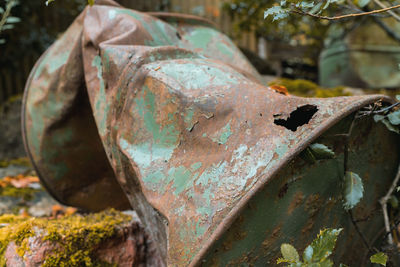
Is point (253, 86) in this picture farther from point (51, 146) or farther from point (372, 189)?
point (51, 146)

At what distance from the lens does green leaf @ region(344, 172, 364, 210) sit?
0.82 meters

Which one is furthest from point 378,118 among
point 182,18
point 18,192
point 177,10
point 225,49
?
point 177,10

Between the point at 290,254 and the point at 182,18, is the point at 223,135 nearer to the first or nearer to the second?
the point at 290,254

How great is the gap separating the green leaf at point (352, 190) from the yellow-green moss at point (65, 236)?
83 cm

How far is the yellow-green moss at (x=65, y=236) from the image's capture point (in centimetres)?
115

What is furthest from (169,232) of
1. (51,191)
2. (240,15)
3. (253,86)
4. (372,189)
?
(240,15)

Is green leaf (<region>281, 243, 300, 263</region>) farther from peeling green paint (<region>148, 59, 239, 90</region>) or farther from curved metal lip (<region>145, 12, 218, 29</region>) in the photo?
curved metal lip (<region>145, 12, 218, 29</region>)

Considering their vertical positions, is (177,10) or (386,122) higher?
(386,122)

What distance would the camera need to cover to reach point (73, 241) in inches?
47.4

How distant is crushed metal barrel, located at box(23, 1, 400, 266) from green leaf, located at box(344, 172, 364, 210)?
0.04m

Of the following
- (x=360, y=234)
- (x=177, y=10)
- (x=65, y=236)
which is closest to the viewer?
(x=360, y=234)

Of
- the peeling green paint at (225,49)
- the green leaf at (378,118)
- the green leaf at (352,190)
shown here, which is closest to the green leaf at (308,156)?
the green leaf at (352,190)

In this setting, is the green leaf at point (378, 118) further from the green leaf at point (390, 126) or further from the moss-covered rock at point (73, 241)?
the moss-covered rock at point (73, 241)

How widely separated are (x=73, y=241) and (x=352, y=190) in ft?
2.87
